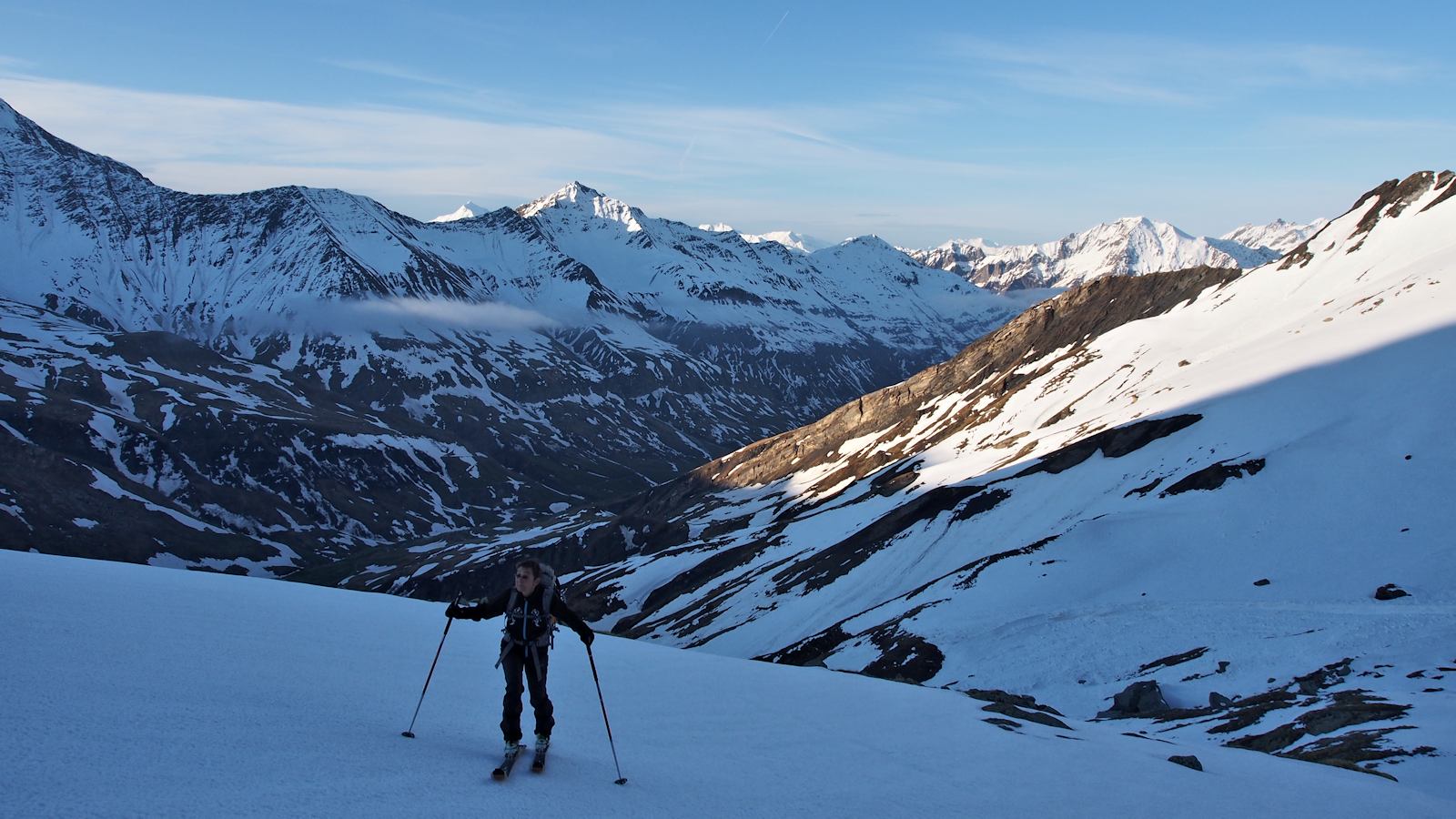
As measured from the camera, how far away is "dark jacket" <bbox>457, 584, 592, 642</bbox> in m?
11.7

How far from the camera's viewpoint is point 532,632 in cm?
1172

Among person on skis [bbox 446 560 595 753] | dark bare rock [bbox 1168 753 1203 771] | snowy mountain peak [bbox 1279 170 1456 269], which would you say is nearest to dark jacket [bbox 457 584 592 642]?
person on skis [bbox 446 560 595 753]

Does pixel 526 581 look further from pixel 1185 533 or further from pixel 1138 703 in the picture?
pixel 1185 533

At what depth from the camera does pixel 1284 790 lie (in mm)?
15023

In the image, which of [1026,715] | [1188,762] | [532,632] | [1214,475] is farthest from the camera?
[1214,475]

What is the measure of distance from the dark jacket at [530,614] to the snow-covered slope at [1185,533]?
17877mm

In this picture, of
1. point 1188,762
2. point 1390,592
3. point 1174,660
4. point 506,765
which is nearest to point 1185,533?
point 1390,592

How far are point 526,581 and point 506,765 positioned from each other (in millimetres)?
2301

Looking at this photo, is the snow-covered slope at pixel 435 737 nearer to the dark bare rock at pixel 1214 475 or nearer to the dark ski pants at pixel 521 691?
the dark ski pants at pixel 521 691

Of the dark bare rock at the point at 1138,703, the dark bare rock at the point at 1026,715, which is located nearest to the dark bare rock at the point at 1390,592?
the dark bare rock at the point at 1138,703

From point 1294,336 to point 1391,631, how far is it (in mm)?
68384

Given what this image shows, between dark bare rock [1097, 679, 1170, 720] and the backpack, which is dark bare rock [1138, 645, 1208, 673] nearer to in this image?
dark bare rock [1097, 679, 1170, 720]

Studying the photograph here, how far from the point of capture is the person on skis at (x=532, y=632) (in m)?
11.4

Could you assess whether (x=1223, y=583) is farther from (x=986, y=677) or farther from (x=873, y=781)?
(x=873, y=781)
